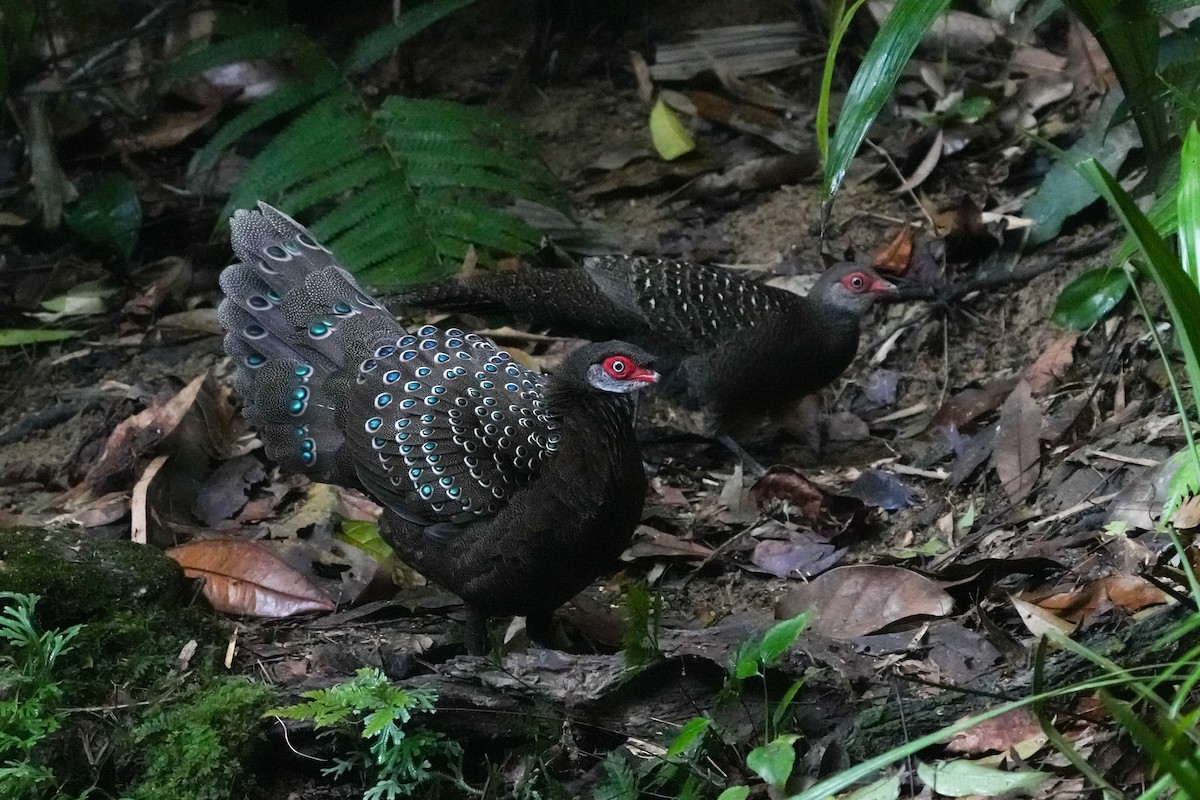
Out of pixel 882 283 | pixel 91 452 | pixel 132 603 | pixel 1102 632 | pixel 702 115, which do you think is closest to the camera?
pixel 1102 632

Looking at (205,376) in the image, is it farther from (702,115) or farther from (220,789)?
(702,115)

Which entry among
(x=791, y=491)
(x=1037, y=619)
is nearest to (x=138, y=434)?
(x=791, y=491)

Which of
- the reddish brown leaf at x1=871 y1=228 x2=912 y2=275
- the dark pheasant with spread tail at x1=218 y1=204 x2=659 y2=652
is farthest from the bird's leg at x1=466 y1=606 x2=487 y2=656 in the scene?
the reddish brown leaf at x1=871 y1=228 x2=912 y2=275

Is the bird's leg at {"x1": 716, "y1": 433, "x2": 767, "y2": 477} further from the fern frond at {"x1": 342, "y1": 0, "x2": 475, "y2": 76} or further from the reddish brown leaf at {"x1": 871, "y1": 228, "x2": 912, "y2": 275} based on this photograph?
the fern frond at {"x1": 342, "y1": 0, "x2": 475, "y2": 76}

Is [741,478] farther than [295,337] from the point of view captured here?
Yes

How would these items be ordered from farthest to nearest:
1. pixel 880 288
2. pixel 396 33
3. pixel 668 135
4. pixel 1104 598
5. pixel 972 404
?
pixel 668 135
pixel 396 33
pixel 880 288
pixel 972 404
pixel 1104 598

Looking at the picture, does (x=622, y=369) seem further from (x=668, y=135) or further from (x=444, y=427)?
(x=668, y=135)

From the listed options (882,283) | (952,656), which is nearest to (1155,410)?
(952,656)
